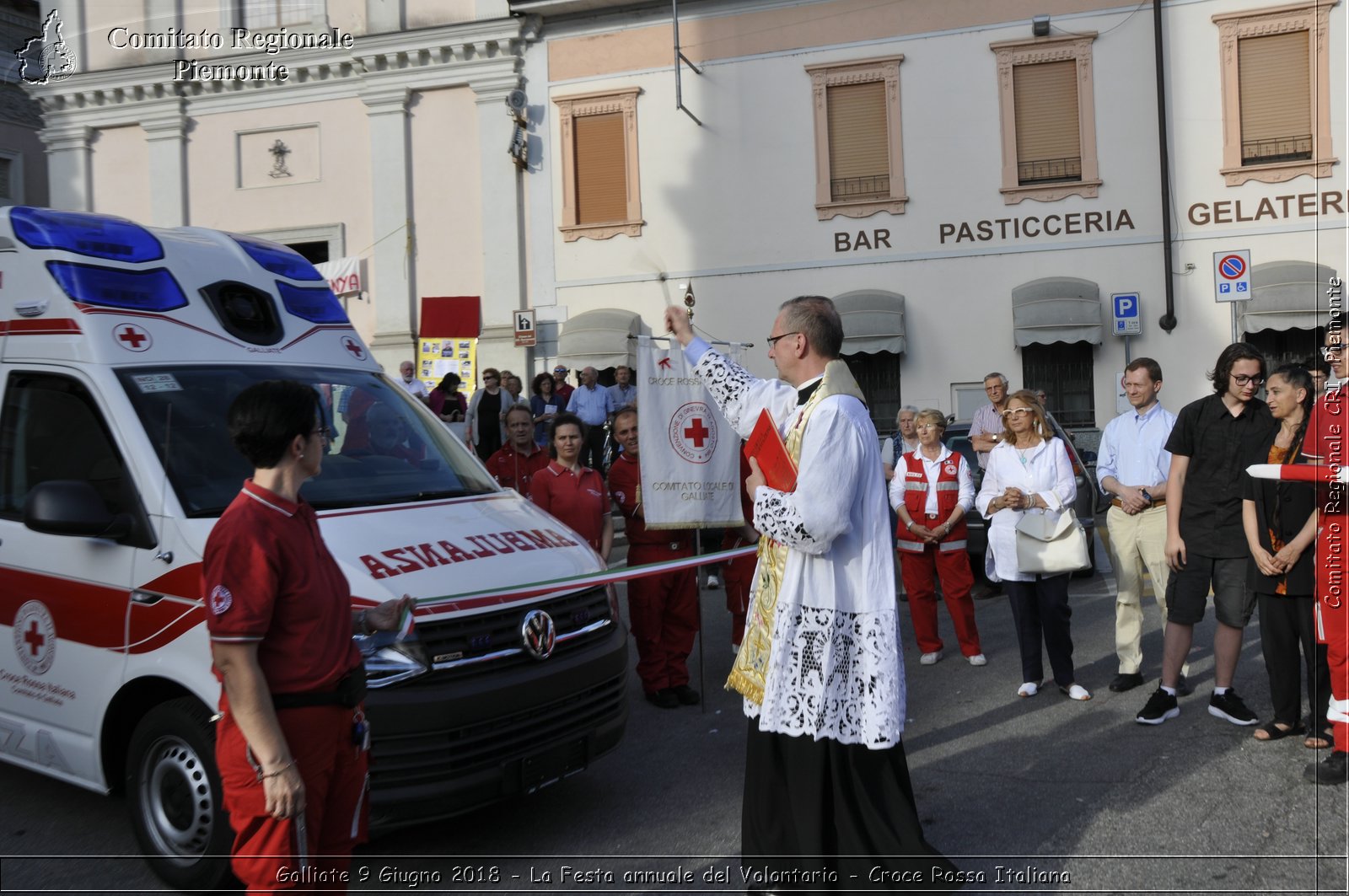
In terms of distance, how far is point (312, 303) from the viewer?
5977mm

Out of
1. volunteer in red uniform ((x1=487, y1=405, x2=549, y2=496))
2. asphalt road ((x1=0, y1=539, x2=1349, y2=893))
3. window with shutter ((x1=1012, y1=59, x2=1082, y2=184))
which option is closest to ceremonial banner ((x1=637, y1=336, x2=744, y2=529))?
asphalt road ((x1=0, y1=539, x2=1349, y2=893))

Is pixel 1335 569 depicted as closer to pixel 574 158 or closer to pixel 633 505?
pixel 633 505

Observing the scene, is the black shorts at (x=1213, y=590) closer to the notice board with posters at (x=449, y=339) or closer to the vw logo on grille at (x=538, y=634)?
the vw logo on grille at (x=538, y=634)

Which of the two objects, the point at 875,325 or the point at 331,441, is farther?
the point at 875,325

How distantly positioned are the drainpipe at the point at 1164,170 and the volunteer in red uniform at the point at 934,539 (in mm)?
13140

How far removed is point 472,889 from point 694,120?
1889 cm

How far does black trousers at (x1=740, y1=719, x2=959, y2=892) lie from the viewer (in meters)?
4.11

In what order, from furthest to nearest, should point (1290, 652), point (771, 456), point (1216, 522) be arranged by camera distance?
1. point (1216, 522)
2. point (1290, 652)
3. point (771, 456)

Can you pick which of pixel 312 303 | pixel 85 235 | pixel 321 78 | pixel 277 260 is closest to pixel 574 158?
pixel 321 78

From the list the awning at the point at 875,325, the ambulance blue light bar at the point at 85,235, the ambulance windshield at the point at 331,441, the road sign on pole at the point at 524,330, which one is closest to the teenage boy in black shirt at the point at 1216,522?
the ambulance windshield at the point at 331,441

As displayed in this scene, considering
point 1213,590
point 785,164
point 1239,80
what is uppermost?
point 1239,80

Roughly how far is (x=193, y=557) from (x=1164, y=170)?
752 inches

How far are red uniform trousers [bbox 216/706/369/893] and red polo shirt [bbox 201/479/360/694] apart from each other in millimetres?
129

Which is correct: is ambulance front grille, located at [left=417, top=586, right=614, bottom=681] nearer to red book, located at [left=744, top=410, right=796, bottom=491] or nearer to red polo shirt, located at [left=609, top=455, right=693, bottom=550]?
red book, located at [left=744, top=410, right=796, bottom=491]
